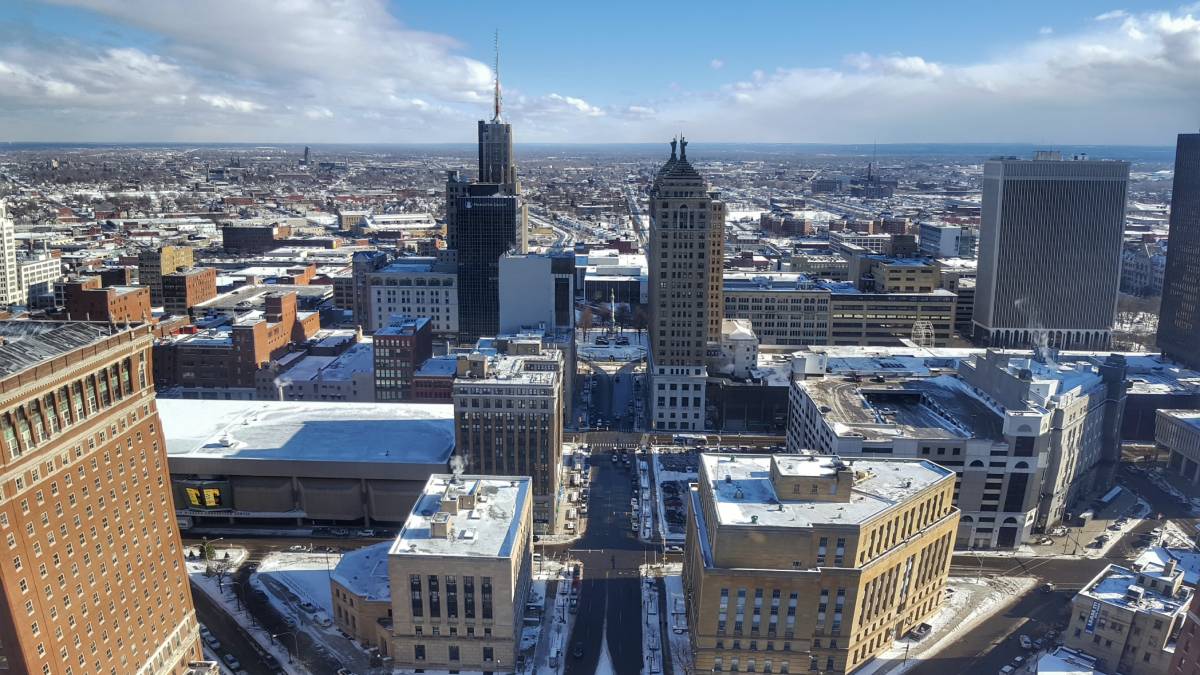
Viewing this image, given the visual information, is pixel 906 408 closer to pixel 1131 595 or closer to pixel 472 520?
pixel 1131 595

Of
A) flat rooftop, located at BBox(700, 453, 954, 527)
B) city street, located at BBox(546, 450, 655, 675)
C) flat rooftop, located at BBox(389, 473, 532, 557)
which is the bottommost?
city street, located at BBox(546, 450, 655, 675)

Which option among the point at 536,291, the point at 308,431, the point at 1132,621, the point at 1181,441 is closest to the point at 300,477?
the point at 308,431

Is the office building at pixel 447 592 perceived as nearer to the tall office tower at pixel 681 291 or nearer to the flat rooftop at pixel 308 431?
the flat rooftop at pixel 308 431

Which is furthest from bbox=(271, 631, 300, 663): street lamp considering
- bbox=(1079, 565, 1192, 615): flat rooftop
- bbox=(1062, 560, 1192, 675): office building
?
bbox=(1079, 565, 1192, 615): flat rooftop

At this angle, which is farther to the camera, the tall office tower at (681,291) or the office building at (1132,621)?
the tall office tower at (681,291)

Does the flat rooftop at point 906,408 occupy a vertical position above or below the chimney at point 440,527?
above

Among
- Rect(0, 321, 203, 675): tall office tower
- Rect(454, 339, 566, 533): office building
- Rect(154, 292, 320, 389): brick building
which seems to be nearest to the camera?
Rect(0, 321, 203, 675): tall office tower

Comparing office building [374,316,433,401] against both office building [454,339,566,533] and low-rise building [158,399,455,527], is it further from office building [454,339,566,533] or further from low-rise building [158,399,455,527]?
office building [454,339,566,533]

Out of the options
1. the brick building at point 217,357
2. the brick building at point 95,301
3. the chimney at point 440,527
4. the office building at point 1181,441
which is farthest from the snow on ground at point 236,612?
the office building at point 1181,441
